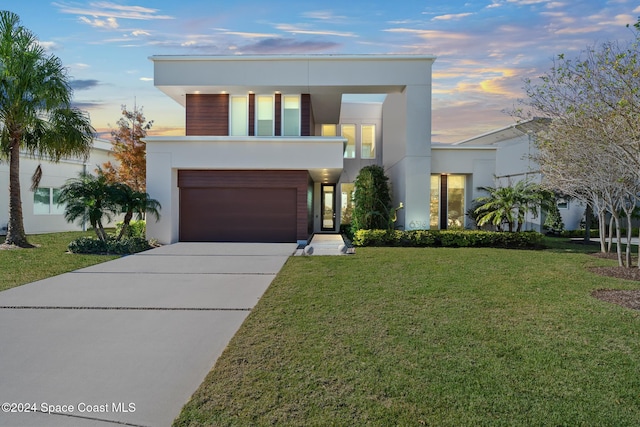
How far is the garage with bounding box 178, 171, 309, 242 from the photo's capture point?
1468cm

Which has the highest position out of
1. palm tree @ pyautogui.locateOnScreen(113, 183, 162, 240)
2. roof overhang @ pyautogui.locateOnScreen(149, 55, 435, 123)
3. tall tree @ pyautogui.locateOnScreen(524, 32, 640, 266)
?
roof overhang @ pyautogui.locateOnScreen(149, 55, 435, 123)

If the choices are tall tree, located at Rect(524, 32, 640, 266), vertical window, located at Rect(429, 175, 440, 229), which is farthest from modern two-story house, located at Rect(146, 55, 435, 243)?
tall tree, located at Rect(524, 32, 640, 266)

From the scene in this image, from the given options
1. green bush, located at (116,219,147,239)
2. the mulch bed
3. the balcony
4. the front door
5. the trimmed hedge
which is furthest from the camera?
the front door

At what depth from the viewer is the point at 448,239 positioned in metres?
13.3

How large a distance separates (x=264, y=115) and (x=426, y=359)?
13.8 metres

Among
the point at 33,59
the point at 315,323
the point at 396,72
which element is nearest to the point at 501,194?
the point at 396,72

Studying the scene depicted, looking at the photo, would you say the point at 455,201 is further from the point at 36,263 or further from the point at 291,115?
the point at 36,263

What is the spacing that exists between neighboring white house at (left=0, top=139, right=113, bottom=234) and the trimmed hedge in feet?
45.3

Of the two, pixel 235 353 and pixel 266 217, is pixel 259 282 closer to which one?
pixel 235 353

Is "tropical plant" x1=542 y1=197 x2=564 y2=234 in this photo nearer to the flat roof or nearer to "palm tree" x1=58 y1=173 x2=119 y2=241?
the flat roof

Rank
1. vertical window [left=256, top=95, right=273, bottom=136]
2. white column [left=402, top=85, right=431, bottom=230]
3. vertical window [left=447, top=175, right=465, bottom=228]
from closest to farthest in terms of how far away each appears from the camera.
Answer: white column [left=402, top=85, right=431, bottom=230]
vertical window [left=256, top=95, right=273, bottom=136]
vertical window [left=447, top=175, right=465, bottom=228]

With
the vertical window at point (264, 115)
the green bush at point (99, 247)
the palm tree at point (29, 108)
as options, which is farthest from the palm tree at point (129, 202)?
the vertical window at point (264, 115)

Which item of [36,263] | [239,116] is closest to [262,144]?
[239,116]

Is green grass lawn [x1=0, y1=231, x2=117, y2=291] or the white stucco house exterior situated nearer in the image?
green grass lawn [x1=0, y1=231, x2=117, y2=291]
